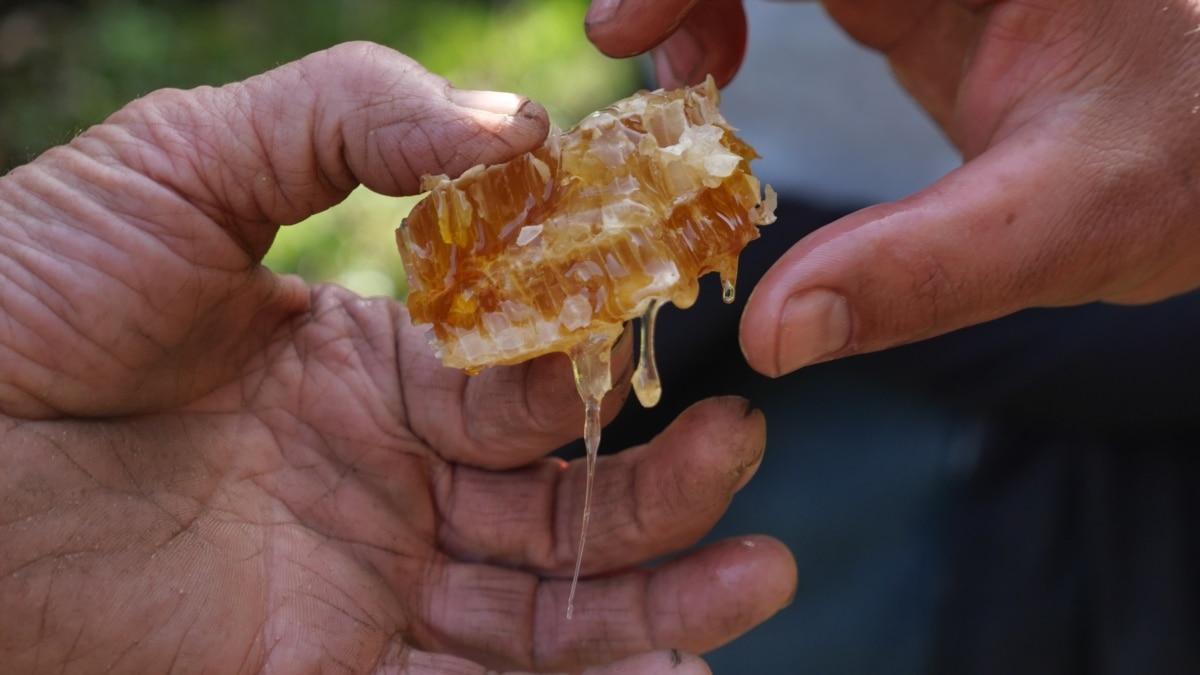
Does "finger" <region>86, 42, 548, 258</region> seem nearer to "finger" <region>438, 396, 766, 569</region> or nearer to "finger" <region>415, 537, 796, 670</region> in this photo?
"finger" <region>438, 396, 766, 569</region>

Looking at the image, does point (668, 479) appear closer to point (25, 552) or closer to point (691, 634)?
point (691, 634)

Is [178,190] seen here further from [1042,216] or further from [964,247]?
[1042,216]

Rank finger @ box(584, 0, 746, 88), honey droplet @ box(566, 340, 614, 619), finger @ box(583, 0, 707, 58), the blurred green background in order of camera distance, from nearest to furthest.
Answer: honey droplet @ box(566, 340, 614, 619) < finger @ box(583, 0, 707, 58) < finger @ box(584, 0, 746, 88) < the blurred green background

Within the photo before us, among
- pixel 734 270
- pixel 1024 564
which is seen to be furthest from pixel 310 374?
pixel 1024 564

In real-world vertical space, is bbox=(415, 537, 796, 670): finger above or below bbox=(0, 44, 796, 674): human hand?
below

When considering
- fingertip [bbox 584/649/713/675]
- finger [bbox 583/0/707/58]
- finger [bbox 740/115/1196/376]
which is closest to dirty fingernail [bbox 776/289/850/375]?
finger [bbox 740/115/1196/376]

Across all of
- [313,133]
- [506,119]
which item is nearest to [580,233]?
[506,119]
